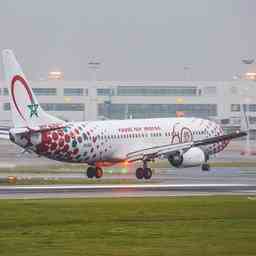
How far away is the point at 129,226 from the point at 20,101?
122 feet

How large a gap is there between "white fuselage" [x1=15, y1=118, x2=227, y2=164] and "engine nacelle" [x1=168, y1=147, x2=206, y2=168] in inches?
83.3

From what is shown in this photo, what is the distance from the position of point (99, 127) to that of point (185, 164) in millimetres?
7276

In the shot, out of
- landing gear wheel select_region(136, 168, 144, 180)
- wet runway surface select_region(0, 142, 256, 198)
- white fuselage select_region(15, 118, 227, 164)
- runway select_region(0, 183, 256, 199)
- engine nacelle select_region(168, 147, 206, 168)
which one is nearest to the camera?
runway select_region(0, 183, 256, 199)

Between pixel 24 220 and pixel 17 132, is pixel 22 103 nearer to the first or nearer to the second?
pixel 17 132

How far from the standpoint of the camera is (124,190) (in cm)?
7075

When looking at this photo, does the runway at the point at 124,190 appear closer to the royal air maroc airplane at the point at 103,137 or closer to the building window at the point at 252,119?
the royal air maroc airplane at the point at 103,137

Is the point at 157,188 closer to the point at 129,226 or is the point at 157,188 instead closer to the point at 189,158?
the point at 189,158

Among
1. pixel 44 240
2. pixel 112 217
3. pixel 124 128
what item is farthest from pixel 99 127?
pixel 44 240

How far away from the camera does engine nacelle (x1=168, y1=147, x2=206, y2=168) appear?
89.6 metres

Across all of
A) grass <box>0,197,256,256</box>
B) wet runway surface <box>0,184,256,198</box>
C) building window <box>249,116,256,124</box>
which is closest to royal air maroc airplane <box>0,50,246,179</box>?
wet runway surface <box>0,184,256,198</box>

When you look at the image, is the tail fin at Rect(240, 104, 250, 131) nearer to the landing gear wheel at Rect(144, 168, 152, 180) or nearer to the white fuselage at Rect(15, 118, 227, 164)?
the white fuselage at Rect(15, 118, 227, 164)

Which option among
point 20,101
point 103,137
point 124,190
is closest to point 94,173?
point 103,137

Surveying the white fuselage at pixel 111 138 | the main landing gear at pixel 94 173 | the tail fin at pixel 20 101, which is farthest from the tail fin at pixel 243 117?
the tail fin at pixel 20 101

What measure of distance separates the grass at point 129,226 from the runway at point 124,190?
4.55 meters
